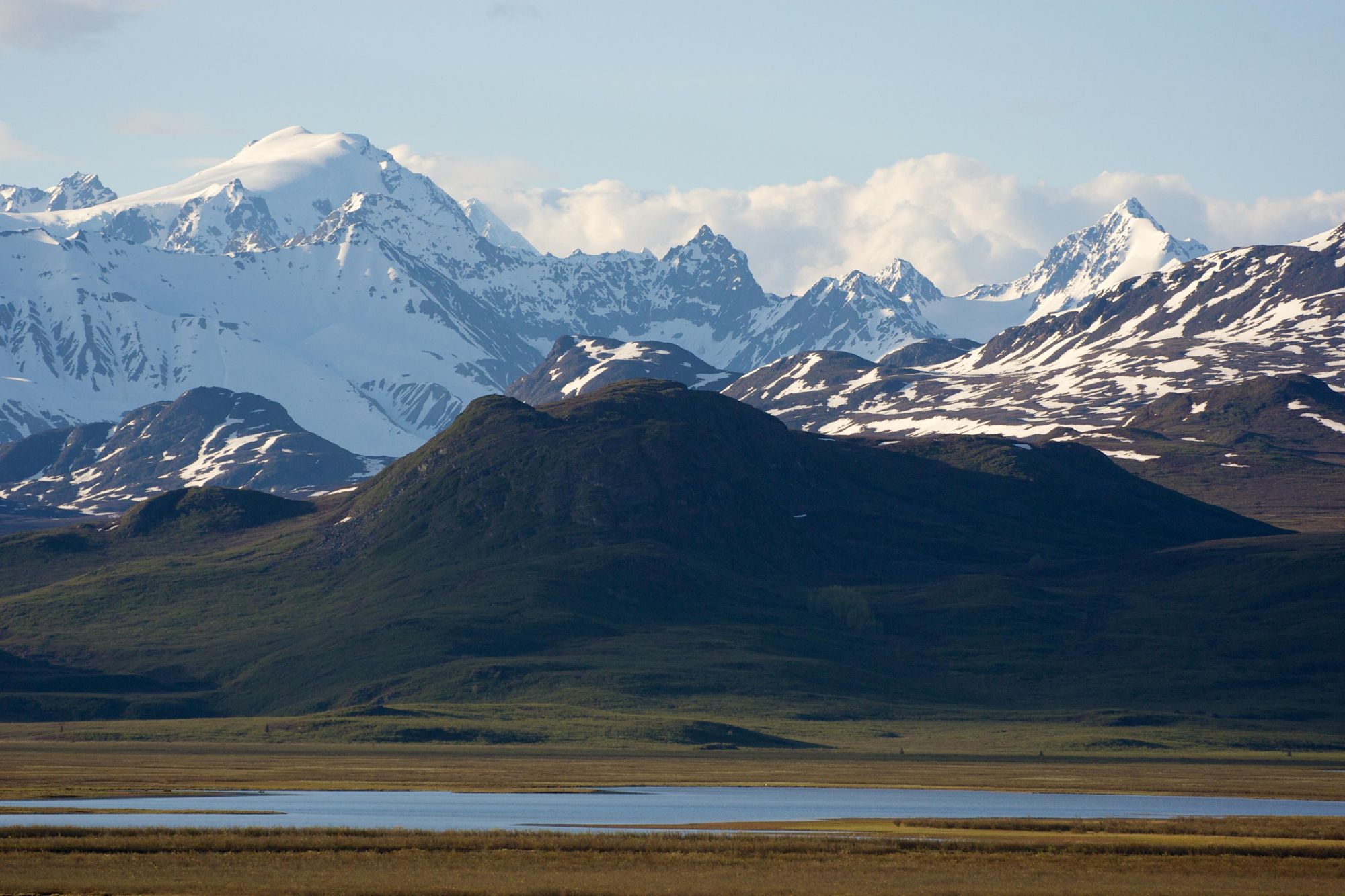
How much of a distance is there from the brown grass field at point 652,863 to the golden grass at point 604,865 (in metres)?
0.17

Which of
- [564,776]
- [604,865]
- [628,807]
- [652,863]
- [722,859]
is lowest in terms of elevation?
[564,776]

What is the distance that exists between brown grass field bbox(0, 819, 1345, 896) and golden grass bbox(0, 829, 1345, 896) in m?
0.17

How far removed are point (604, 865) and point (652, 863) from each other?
2.60m

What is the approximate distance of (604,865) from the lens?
92.3 m

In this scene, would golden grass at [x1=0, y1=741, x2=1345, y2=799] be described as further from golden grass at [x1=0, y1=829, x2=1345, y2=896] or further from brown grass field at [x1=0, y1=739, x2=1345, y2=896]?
golden grass at [x1=0, y1=829, x2=1345, y2=896]

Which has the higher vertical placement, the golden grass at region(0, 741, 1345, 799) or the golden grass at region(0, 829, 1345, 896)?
the golden grass at region(0, 829, 1345, 896)

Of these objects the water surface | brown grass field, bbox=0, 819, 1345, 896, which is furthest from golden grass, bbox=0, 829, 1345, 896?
the water surface

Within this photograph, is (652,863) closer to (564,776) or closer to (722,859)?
(722,859)

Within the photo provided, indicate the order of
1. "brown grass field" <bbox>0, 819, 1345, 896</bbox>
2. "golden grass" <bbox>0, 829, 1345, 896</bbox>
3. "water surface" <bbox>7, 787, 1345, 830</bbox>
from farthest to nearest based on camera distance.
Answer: "water surface" <bbox>7, 787, 1345, 830</bbox> → "brown grass field" <bbox>0, 819, 1345, 896</bbox> → "golden grass" <bbox>0, 829, 1345, 896</bbox>

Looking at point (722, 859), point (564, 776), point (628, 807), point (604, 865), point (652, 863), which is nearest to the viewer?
point (604, 865)

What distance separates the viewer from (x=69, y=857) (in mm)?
90000

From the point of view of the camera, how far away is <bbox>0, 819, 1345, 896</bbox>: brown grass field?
8400cm

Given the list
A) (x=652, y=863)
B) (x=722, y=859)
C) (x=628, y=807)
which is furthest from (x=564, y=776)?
(x=652, y=863)

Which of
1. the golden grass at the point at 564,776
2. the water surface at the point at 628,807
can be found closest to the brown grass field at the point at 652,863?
the water surface at the point at 628,807
